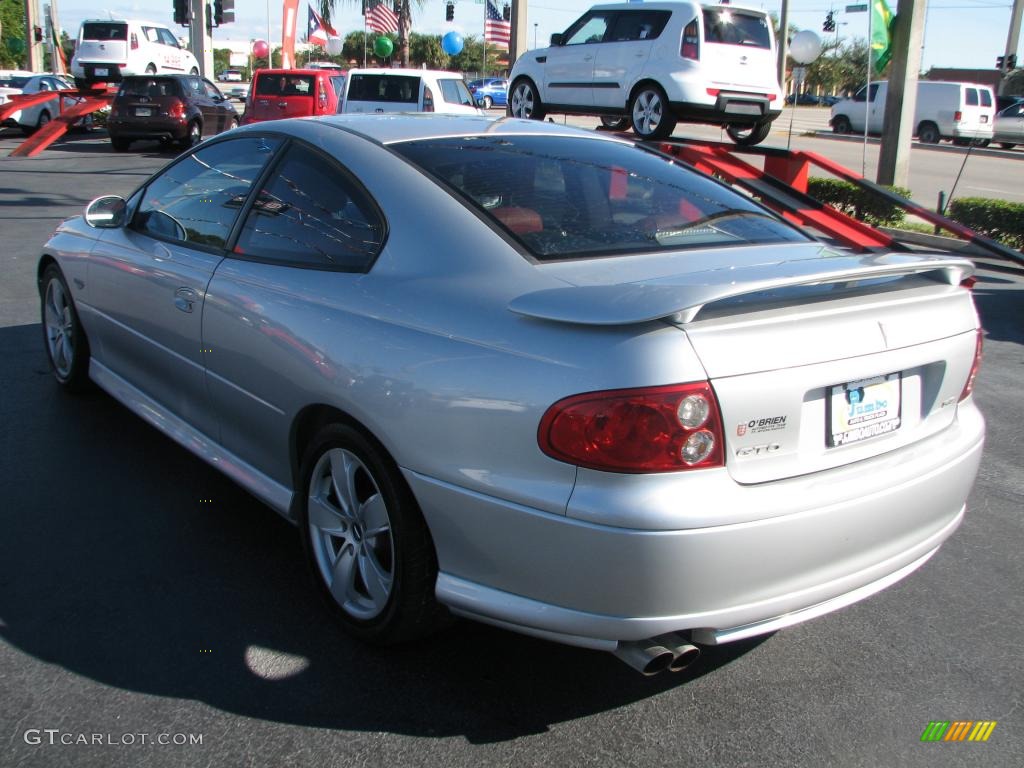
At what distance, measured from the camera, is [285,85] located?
22094 mm

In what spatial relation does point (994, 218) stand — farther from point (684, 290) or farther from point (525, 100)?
point (684, 290)

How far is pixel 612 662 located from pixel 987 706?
110 centimetres

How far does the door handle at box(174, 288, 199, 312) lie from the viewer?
3789 mm

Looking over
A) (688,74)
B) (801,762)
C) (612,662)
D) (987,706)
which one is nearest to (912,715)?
(987,706)

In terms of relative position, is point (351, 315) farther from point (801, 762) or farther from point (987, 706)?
point (987, 706)

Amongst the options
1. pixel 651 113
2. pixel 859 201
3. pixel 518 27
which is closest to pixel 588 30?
pixel 651 113

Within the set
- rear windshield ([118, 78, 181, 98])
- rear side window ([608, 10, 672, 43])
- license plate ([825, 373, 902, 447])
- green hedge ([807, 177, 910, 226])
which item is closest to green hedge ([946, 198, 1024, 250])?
green hedge ([807, 177, 910, 226])

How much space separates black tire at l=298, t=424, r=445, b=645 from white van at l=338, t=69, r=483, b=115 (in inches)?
638

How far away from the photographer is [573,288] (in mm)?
2664

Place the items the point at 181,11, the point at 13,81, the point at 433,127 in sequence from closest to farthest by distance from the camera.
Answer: the point at 433,127, the point at 181,11, the point at 13,81

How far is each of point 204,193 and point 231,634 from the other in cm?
192

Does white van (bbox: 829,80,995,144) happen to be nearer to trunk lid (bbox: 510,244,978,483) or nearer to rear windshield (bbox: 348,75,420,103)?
rear windshield (bbox: 348,75,420,103)

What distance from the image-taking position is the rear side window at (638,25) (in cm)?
1155

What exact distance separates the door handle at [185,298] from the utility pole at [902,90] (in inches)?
518
